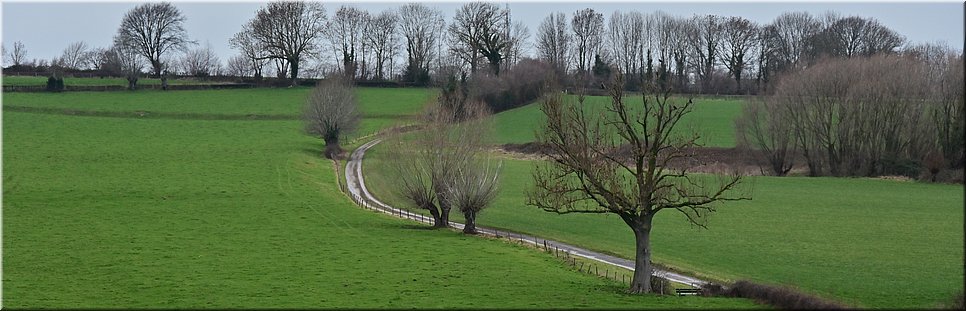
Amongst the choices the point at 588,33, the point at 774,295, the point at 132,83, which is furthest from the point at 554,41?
the point at 774,295

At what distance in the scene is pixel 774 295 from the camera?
27.2 metres

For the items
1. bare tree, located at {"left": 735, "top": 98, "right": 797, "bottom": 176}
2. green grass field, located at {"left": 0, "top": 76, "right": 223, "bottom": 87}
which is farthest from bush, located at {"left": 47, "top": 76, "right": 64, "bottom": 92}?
bare tree, located at {"left": 735, "top": 98, "right": 797, "bottom": 176}

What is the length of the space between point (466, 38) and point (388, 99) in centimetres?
1939

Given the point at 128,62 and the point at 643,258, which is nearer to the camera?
the point at 643,258

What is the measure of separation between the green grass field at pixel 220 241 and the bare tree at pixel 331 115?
2.54m

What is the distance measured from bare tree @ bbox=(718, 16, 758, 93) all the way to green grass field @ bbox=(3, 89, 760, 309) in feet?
230

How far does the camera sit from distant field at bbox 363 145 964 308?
39.1 m

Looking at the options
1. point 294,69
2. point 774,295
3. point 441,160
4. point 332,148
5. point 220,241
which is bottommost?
point 220,241

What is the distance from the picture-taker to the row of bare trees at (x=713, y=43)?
134 m

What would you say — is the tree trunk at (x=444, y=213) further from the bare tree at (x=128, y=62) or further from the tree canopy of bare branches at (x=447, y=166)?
the bare tree at (x=128, y=62)

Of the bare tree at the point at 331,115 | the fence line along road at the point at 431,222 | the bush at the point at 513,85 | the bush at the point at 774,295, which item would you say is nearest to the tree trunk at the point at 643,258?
the bush at the point at 774,295

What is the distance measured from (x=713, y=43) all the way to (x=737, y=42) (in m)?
3.75

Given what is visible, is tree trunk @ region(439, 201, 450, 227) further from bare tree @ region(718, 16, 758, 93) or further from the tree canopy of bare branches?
bare tree @ region(718, 16, 758, 93)

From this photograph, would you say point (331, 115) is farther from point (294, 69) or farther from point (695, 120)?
point (294, 69)
